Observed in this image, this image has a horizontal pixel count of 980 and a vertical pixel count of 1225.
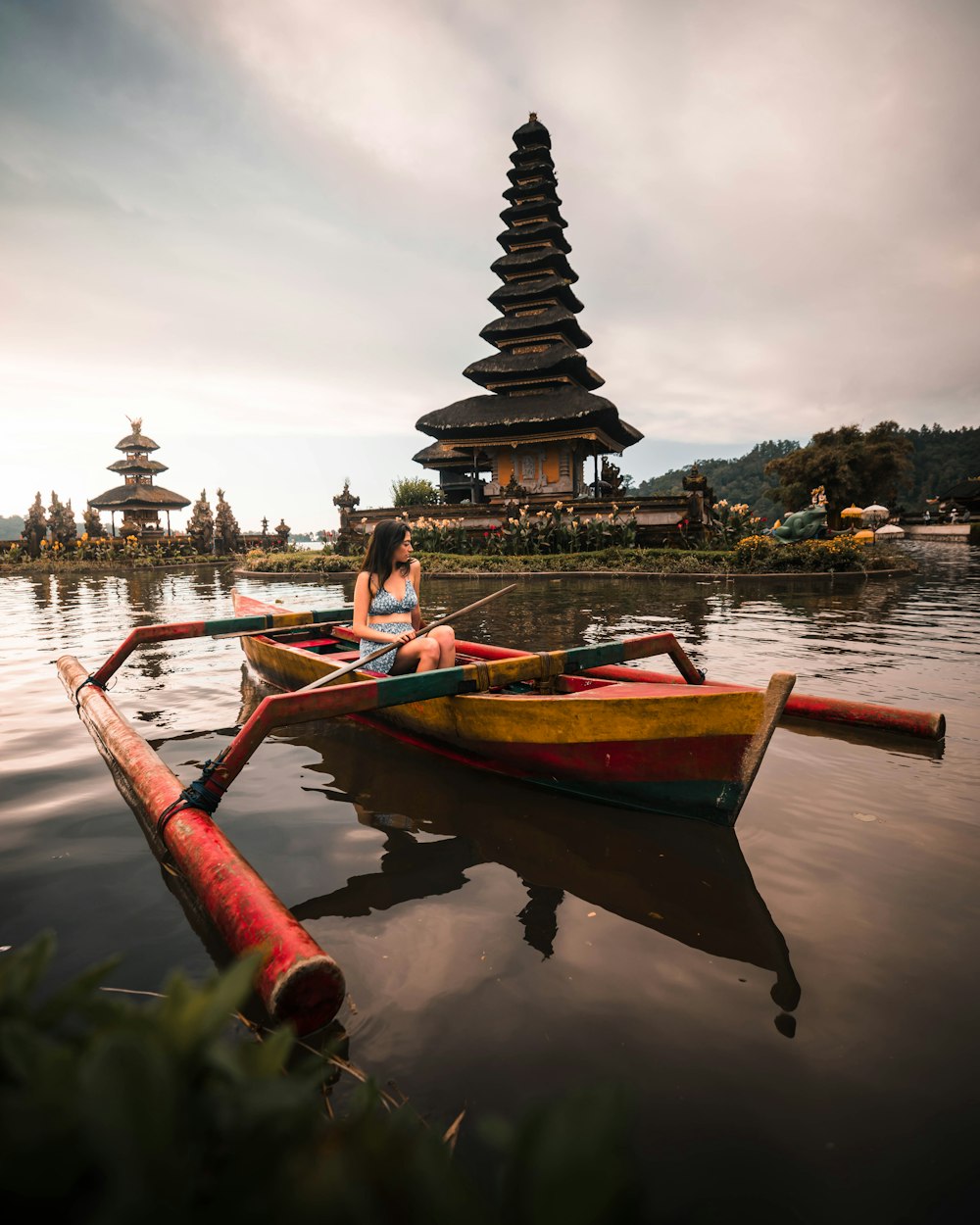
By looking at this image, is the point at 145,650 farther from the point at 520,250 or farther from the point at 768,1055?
the point at 520,250

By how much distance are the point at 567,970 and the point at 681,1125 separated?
72 centimetres

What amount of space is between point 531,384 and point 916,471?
256ft

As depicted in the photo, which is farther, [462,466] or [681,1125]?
[462,466]

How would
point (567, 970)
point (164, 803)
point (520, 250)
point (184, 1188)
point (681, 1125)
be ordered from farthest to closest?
point (520, 250) → point (164, 803) → point (567, 970) → point (681, 1125) → point (184, 1188)

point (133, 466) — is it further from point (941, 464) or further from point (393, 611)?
point (941, 464)

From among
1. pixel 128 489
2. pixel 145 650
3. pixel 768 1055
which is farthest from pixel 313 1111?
pixel 128 489

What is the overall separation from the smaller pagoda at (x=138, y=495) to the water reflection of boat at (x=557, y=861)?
48936 mm

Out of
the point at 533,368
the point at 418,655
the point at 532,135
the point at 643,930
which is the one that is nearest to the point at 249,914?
the point at 643,930

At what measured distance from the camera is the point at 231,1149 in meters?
0.63

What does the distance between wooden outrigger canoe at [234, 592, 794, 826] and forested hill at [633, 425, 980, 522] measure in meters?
55.4

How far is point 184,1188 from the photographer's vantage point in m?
0.56

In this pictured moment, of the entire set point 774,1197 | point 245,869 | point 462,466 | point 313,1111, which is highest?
point 462,466

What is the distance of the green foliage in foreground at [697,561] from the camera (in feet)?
59.0

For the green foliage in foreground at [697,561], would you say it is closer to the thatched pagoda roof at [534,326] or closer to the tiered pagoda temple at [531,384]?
the tiered pagoda temple at [531,384]
